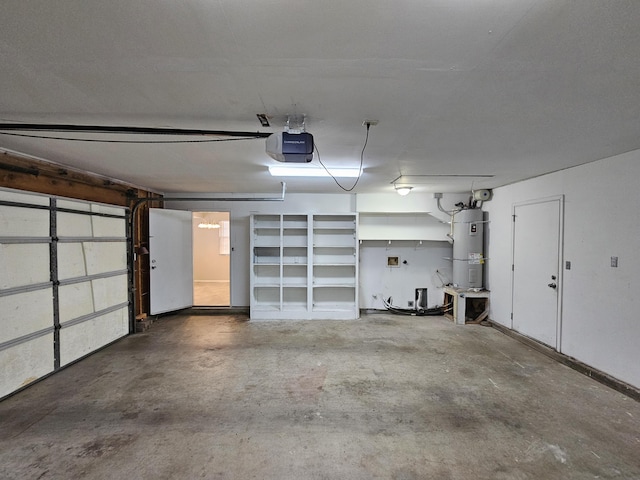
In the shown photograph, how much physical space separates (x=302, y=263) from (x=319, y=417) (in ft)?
10.8

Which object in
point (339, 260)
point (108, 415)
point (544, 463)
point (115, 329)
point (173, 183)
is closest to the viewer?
point (544, 463)

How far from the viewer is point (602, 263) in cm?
305

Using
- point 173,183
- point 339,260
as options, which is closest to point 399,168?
point 339,260

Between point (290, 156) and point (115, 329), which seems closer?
point (290, 156)

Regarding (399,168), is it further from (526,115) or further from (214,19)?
(214,19)

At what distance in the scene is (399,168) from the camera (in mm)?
3559

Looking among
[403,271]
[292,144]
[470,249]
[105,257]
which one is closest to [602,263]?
[470,249]

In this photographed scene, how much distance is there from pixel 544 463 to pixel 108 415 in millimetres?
3283

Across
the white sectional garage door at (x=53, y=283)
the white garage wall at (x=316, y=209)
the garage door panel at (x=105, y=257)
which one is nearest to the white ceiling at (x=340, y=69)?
the white sectional garage door at (x=53, y=283)

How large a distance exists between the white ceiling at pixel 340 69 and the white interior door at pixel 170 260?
2.51 meters

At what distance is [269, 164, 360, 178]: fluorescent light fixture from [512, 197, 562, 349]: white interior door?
2.51 m

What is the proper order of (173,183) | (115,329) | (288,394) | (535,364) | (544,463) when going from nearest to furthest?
(544,463) < (288,394) < (535,364) < (115,329) < (173,183)

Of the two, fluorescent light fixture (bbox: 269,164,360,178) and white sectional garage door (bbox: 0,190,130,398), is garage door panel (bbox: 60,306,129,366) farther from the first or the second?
fluorescent light fixture (bbox: 269,164,360,178)

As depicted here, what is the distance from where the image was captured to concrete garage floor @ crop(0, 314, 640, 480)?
1.92m
